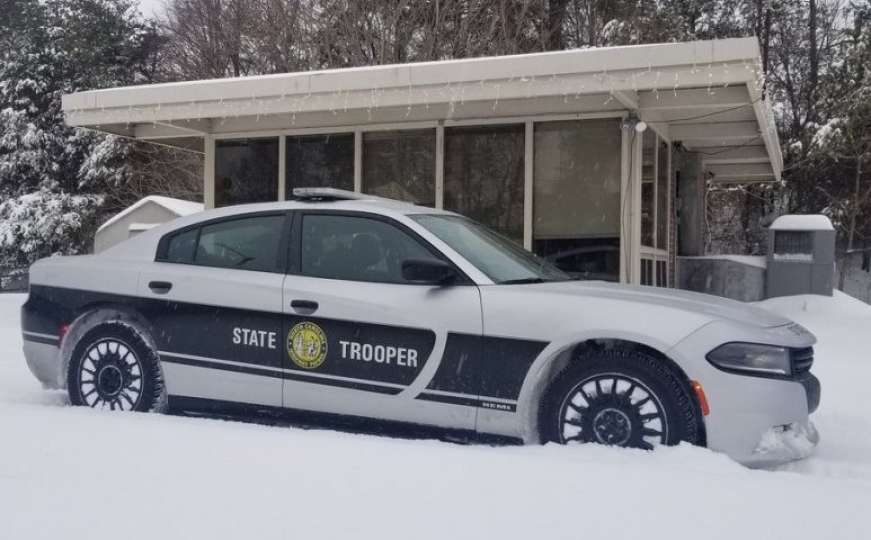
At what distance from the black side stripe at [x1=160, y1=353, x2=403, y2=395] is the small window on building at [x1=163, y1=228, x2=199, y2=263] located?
2.03ft

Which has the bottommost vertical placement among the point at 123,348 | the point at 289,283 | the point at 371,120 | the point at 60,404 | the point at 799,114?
the point at 60,404

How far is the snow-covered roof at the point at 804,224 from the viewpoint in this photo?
1280cm

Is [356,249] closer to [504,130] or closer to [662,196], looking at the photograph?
[504,130]

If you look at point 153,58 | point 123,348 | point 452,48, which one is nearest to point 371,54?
point 452,48

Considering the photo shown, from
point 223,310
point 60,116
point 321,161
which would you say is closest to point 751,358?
point 223,310

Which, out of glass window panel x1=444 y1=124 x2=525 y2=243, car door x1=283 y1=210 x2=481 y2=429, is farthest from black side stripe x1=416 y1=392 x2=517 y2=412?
glass window panel x1=444 y1=124 x2=525 y2=243

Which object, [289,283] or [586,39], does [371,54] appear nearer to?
[586,39]

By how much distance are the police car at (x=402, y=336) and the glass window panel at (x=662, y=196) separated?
680 cm

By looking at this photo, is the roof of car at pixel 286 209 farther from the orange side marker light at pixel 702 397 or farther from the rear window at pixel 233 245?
the orange side marker light at pixel 702 397

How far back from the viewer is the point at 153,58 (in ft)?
107

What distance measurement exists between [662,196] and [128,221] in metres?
10.3

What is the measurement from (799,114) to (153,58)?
22142 mm

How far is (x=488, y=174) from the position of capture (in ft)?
36.0

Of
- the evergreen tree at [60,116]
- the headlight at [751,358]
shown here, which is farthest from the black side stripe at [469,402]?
the evergreen tree at [60,116]
